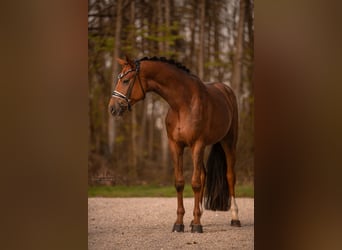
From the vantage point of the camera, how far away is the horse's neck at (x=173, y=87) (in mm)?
6336

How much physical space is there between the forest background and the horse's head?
232 inches

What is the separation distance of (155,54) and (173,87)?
719 cm

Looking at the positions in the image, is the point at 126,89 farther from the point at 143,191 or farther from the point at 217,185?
the point at 143,191

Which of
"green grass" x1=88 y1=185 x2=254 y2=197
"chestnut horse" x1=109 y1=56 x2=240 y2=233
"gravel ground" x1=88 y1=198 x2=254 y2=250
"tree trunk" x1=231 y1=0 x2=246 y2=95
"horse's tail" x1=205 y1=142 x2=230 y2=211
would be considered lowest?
"gravel ground" x1=88 y1=198 x2=254 y2=250

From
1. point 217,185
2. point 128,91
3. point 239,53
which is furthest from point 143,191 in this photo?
point 128,91

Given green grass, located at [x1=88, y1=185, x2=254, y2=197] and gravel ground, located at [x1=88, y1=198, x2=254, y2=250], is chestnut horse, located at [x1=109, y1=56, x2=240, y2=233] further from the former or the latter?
green grass, located at [x1=88, y1=185, x2=254, y2=197]

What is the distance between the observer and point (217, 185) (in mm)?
7328

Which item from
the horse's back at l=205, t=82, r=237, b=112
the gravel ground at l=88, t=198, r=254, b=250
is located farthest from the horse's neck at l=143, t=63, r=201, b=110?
the gravel ground at l=88, t=198, r=254, b=250

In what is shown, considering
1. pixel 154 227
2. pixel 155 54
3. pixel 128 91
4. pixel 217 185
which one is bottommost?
pixel 154 227

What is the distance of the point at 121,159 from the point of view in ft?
43.3

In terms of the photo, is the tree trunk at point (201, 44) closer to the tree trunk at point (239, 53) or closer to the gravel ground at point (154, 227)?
the tree trunk at point (239, 53)

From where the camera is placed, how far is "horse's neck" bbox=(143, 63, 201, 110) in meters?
6.34
